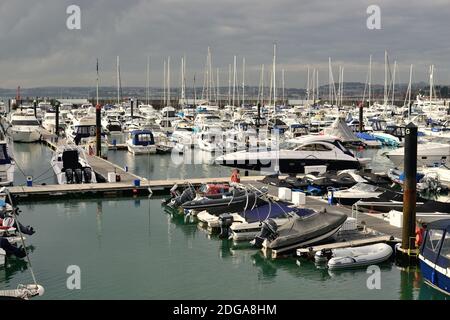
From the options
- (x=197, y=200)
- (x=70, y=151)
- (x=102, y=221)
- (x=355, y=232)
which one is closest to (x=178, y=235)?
(x=197, y=200)

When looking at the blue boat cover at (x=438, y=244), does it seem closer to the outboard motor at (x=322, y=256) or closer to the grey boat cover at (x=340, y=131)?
the outboard motor at (x=322, y=256)

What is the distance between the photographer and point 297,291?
15.1m

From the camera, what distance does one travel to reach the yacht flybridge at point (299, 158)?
30641 millimetres

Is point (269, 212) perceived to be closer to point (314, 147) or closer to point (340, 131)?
point (314, 147)

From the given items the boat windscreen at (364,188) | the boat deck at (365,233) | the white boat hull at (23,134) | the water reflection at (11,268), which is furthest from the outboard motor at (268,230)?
the white boat hull at (23,134)

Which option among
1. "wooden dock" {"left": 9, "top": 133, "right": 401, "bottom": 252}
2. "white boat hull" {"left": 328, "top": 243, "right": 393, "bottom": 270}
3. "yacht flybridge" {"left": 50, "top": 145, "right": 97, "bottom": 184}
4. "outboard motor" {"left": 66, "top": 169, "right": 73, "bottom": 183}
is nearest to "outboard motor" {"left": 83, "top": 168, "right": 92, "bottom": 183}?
"yacht flybridge" {"left": 50, "top": 145, "right": 97, "bottom": 184}

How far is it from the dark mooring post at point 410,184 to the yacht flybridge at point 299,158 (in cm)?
1424

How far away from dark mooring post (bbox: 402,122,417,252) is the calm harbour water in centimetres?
104

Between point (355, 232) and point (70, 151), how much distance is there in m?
16.0

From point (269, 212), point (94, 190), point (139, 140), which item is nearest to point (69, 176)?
point (94, 190)

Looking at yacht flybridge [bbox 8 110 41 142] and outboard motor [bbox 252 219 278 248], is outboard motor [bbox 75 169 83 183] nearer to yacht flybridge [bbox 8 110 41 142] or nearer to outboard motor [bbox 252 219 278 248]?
outboard motor [bbox 252 219 278 248]

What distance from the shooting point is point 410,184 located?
53.2ft

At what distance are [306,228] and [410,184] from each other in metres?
3.23

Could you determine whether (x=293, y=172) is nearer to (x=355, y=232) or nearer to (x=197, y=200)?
(x=197, y=200)
